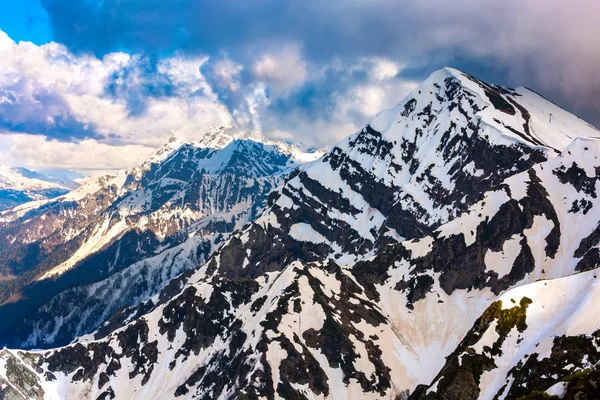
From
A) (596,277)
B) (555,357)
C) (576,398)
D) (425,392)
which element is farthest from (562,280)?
(576,398)

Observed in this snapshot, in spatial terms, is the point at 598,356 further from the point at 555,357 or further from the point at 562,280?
the point at 562,280

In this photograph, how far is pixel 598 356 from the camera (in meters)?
156

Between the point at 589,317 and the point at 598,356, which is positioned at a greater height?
the point at 589,317

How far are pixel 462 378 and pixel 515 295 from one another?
124 feet

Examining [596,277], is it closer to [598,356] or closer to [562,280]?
[562,280]

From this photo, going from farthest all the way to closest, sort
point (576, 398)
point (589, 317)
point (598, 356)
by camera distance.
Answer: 1. point (589, 317)
2. point (598, 356)
3. point (576, 398)

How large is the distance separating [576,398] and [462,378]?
75595 millimetres

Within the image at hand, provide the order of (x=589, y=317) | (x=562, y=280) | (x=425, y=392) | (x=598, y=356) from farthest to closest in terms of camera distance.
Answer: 1. (x=562, y=280)
2. (x=425, y=392)
3. (x=589, y=317)
4. (x=598, y=356)

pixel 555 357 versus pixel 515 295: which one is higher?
pixel 515 295

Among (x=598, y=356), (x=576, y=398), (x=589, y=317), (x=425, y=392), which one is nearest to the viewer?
(x=576, y=398)

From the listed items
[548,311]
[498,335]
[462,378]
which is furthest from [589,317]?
[462,378]

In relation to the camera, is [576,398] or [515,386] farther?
[515,386]

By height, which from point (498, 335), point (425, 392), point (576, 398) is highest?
point (498, 335)

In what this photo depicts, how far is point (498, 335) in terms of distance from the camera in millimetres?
185125
